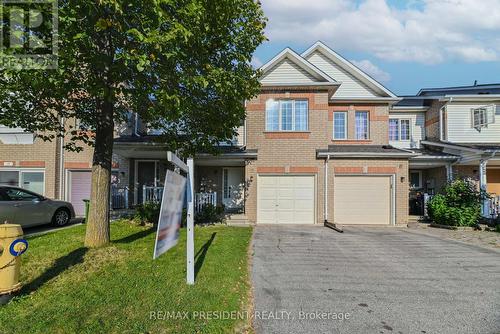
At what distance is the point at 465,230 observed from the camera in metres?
13.1

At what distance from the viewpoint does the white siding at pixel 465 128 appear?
1795 centimetres

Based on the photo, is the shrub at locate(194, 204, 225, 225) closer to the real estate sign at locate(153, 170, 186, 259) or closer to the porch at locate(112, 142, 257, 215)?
the porch at locate(112, 142, 257, 215)

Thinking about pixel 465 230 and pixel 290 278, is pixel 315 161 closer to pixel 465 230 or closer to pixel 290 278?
pixel 465 230

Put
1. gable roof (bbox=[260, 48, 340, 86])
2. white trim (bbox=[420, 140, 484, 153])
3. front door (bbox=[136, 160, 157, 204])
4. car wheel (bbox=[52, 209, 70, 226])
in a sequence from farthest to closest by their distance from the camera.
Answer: front door (bbox=[136, 160, 157, 204]) < white trim (bbox=[420, 140, 484, 153]) < gable roof (bbox=[260, 48, 340, 86]) < car wheel (bbox=[52, 209, 70, 226])

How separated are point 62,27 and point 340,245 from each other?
8.72m

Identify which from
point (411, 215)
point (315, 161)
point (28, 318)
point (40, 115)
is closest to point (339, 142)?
point (315, 161)

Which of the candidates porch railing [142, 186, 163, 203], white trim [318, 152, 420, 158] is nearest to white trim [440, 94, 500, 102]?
white trim [318, 152, 420, 158]

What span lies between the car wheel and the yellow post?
25.5 ft

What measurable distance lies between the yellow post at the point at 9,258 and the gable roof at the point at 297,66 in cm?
1169

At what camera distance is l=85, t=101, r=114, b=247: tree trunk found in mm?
7609

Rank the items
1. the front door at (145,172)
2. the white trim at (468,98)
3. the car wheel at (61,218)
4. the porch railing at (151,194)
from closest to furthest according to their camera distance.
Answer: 1. the car wheel at (61,218)
2. the porch railing at (151,194)
3. the front door at (145,172)
4. the white trim at (468,98)

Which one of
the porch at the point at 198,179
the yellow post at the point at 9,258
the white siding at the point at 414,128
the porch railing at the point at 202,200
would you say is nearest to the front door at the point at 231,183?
the porch at the point at 198,179

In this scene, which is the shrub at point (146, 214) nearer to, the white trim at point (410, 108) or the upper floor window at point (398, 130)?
the upper floor window at point (398, 130)

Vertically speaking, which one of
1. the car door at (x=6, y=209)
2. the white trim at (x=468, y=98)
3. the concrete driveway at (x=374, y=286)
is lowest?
the concrete driveway at (x=374, y=286)
